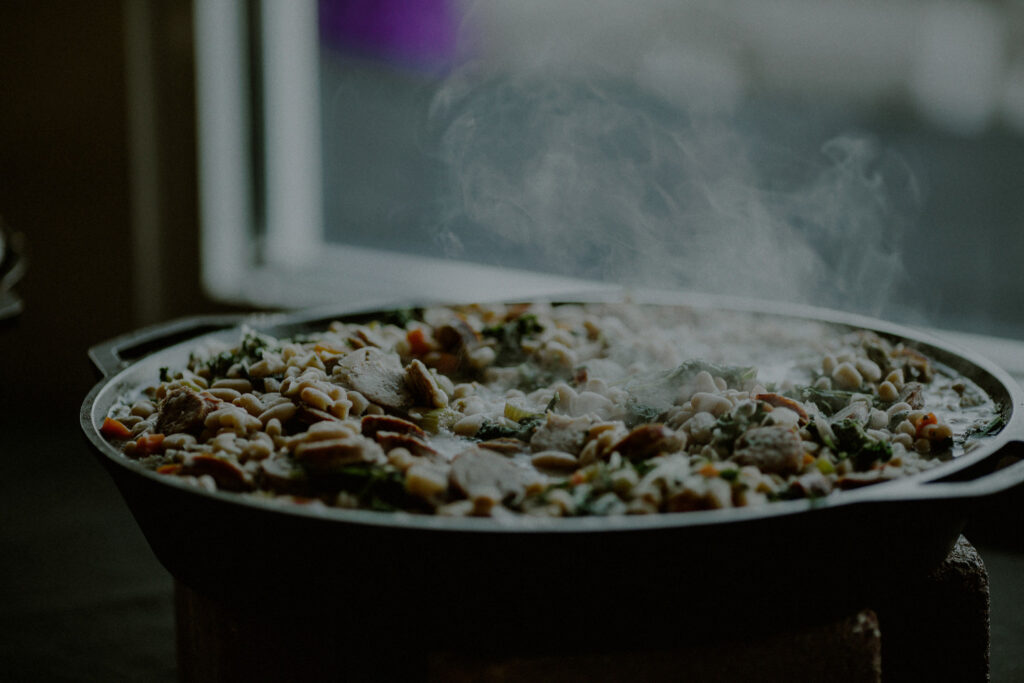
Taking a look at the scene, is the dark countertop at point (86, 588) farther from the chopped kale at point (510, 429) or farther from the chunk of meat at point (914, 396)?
the chopped kale at point (510, 429)

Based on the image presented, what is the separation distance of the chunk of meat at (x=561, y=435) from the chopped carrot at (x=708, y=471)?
0.20m

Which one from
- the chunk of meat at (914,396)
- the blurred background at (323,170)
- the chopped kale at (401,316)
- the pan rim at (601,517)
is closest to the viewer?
the pan rim at (601,517)

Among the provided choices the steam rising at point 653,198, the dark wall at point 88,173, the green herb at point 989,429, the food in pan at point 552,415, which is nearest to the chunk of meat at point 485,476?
the food in pan at point 552,415

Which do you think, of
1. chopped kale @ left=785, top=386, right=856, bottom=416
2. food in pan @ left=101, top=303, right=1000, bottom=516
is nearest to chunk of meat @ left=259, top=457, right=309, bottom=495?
food in pan @ left=101, top=303, right=1000, bottom=516

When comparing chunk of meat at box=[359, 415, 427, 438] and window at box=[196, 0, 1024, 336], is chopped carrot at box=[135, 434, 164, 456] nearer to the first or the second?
chunk of meat at box=[359, 415, 427, 438]

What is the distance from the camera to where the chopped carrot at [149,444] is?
135 cm

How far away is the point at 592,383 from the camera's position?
157 cm

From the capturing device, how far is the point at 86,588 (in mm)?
2797

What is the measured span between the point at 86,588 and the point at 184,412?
1.67 m

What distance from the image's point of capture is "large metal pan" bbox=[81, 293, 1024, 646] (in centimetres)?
100

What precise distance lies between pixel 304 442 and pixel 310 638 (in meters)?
0.26

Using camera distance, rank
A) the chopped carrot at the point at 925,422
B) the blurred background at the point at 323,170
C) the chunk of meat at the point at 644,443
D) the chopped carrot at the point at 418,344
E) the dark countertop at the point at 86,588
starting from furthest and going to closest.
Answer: the blurred background at the point at 323,170
the dark countertop at the point at 86,588
the chopped carrot at the point at 418,344
the chopped carrot at the point at 925,422
the chunk of meat at the point at 644,443

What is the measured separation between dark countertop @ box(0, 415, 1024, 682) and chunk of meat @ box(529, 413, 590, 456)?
146 cm

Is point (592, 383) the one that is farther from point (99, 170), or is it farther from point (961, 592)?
point (99, 170)
